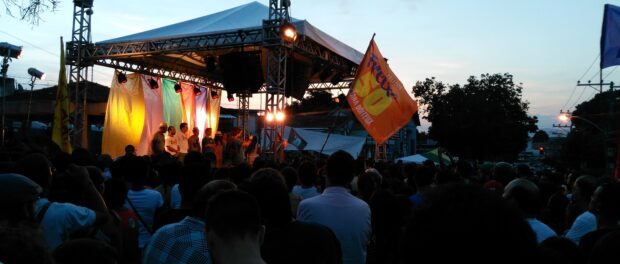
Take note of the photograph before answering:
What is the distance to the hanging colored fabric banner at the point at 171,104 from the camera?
1947 cm

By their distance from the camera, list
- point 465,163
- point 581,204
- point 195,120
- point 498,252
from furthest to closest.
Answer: point 195,120, point 465,163, point 581,204, point 498,252

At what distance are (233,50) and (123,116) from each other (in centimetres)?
477

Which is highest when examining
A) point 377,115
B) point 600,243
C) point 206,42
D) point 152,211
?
point 206,42

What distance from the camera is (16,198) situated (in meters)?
2.68

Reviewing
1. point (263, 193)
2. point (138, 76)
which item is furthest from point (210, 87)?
point (263, 193)

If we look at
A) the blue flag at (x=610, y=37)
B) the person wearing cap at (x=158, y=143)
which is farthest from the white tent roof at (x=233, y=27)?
the blue flag at (x=610, y=37)

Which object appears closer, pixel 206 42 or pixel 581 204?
pixel 581 204

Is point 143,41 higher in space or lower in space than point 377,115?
higher

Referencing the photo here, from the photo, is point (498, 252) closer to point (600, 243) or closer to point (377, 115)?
point (600, 243)

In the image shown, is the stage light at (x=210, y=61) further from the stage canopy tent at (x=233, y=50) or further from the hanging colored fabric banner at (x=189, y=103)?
the hanging colored fabric banner at (x=189, y=103)

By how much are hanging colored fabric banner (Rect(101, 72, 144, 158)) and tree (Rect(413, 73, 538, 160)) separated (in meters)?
36.6

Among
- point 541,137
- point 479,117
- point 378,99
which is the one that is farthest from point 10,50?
point 541,137

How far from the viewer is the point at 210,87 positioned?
72.7ft

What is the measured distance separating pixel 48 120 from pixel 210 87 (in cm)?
1686
